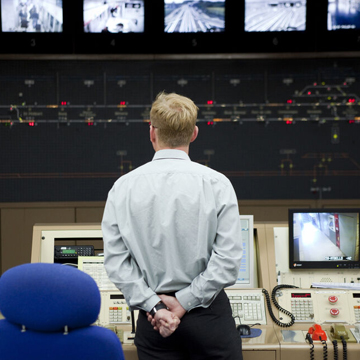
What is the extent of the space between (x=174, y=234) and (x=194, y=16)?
3.06 metres

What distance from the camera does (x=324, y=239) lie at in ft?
7.82

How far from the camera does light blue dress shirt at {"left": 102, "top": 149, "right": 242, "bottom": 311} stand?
4.92 ft

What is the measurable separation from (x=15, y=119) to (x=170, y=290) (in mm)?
3196

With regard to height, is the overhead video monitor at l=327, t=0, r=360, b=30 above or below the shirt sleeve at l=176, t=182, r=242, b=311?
above

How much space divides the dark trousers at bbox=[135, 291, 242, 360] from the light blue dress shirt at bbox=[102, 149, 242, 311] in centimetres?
4

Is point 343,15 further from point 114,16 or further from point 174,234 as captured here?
point 174,234

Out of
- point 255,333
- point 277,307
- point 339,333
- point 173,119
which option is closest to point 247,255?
point 277,307

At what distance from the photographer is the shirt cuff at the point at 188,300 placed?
1.50 m

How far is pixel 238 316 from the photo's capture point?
2.24 m

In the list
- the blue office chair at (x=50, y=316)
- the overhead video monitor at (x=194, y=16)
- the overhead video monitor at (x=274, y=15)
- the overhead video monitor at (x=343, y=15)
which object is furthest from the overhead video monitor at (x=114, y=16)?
the blue office chair at (x=50, y=316)

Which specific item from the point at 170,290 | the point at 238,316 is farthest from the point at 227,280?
the point at 238,316

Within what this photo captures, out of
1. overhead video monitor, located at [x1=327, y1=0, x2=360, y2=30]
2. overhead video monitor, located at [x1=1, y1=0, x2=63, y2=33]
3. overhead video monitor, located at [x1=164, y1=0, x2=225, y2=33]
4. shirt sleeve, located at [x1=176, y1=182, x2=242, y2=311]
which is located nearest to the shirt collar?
shirt sleeve, located at [x1=176, y1=182, x2=242, y2=311]

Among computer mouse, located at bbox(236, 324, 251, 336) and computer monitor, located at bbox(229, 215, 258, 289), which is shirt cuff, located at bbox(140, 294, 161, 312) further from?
computer monitor, located at bbox(229, 215, 258, 289)

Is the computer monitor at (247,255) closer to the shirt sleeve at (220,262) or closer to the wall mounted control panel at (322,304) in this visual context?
the wall mounted control panel at (322,304)
